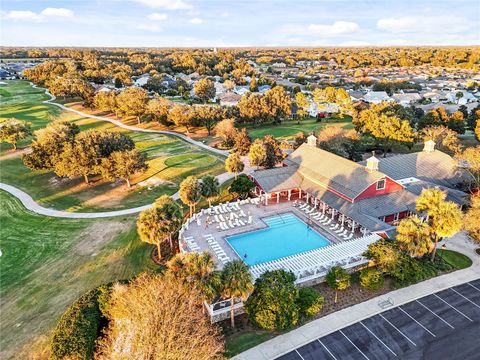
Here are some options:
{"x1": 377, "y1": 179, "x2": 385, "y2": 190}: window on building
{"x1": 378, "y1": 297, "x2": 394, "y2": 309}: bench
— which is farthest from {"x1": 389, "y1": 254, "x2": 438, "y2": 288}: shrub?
{"x1": 377, "y1": 179, "x2": 385, "y2": 190}: window on building

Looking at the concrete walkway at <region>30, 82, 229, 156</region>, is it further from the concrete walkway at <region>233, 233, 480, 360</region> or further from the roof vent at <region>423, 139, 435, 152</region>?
the concrete walkway at <region>233, 233, 480, 360</region>

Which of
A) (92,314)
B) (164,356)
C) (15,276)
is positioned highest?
(164,356)

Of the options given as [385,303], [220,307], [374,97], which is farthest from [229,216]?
[374,97]

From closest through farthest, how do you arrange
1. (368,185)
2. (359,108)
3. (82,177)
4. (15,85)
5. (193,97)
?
1. (368,185)
2. (82,177)
3. (359,108)
4. (193,97)
5. (15,85)

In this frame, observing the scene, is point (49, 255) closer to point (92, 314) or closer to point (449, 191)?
point (92, 314)

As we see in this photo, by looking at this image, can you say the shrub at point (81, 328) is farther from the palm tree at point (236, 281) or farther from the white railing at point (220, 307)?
the palm tree at point (236, 281)

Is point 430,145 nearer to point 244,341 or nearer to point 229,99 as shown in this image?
point 244,341

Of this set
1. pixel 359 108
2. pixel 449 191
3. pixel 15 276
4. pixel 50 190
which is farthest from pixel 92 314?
pixel 359 108
